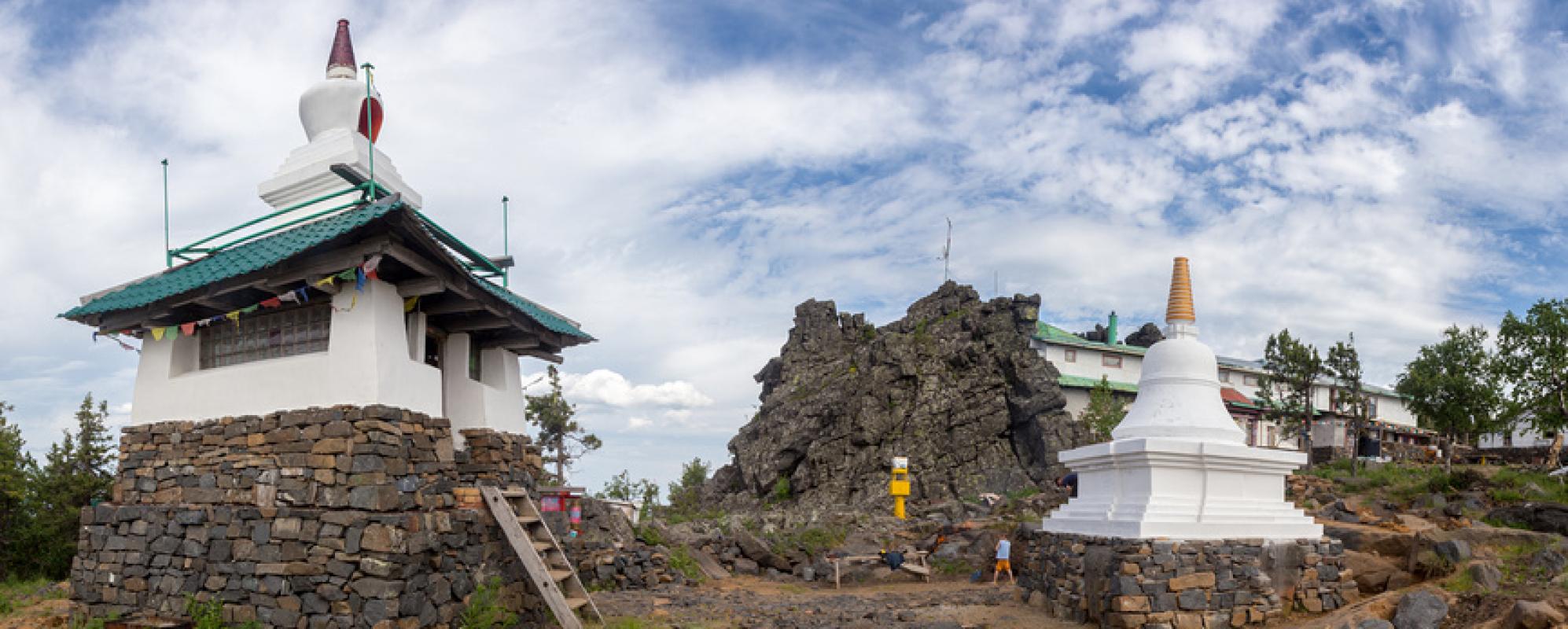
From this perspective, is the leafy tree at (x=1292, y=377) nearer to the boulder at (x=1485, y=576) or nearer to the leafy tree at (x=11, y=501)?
the boulder at (x=1485, y=576)

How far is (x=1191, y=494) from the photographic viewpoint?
13852 millimetres

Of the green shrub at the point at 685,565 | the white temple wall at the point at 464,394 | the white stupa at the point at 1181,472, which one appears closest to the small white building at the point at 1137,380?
the green shrub at the point at 685,565

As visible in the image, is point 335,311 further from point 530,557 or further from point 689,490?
point 689,490

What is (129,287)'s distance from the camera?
526 inches

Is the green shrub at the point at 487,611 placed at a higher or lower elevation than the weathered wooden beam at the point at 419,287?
lower

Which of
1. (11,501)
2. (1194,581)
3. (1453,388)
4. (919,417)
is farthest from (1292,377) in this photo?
(11,501)

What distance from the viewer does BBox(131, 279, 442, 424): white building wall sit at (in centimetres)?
1141

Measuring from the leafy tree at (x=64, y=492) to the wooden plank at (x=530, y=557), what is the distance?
1379 cm

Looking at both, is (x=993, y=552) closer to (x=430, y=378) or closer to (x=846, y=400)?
(x=430, y=378)

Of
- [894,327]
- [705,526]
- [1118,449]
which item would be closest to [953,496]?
[894,327]

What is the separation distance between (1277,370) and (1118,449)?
29452 mm

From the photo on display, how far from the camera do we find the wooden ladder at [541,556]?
38.1 ft

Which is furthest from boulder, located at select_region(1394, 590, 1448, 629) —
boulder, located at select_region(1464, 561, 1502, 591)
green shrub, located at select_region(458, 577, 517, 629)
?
green shrub, located at select_region(458, 577, 517, 629)

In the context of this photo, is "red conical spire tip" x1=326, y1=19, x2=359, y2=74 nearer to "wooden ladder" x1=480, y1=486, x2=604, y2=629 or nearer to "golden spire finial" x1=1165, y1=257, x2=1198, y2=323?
"wooden ladder" x1=480, y1=486, x2=604, y2=629
